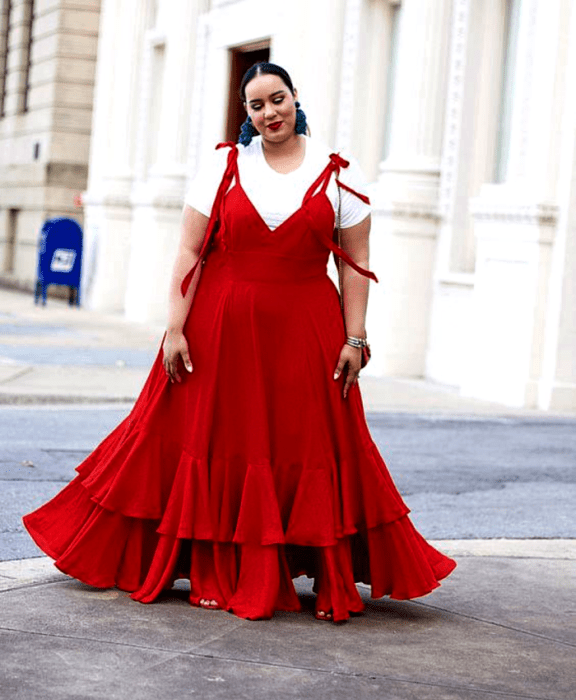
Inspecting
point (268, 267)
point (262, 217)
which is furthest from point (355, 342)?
point (262, 217)

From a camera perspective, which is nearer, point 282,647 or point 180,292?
point 282,647

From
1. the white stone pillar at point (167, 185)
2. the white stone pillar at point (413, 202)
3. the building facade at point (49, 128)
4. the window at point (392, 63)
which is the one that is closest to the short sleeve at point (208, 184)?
the white stone pillar at point (413, 202)

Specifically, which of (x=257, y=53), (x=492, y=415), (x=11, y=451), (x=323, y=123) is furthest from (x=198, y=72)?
(x=11, y=451)

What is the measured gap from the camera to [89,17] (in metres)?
27.2

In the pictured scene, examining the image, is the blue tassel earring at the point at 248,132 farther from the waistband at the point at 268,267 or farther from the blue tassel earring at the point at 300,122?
the waistband at the point at 268,267

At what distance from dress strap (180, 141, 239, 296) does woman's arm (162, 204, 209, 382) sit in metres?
0.02

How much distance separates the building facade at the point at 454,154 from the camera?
12656 mm

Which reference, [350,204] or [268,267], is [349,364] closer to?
[268,267]

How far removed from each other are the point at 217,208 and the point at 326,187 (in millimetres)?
363

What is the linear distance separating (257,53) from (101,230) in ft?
14.5

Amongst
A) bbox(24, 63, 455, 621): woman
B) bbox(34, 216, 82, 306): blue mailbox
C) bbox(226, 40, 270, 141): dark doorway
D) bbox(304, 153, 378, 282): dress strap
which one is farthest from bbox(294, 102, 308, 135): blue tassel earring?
bbox(34, 216, 82, 306): blue mailbox

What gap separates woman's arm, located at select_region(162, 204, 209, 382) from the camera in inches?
206

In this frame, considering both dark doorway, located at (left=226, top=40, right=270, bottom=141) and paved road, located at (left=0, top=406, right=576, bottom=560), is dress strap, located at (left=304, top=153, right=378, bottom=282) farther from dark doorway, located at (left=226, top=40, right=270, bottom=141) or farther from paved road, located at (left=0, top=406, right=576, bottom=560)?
dark doorway, located at (left=226, top=40, right=270, bottom=141)

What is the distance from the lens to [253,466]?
5.05 metres
